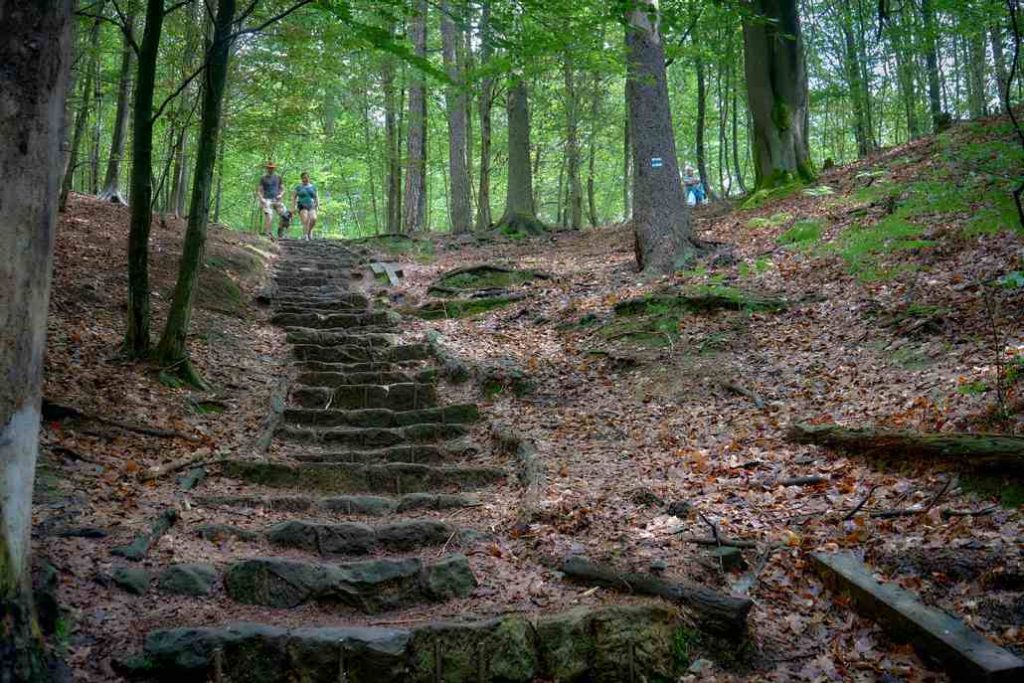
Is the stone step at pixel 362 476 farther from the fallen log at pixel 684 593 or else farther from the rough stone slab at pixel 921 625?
the rough stone slab at pixel 921 625

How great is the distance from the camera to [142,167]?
7.65m

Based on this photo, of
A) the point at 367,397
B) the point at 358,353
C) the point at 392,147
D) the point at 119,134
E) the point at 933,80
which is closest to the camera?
the point at 367,397

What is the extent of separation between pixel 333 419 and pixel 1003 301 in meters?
6.92

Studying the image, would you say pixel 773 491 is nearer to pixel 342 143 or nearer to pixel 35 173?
pixel 35 173

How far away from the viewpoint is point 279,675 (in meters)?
3.55

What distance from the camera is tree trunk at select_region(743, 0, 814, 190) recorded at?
14.5 m

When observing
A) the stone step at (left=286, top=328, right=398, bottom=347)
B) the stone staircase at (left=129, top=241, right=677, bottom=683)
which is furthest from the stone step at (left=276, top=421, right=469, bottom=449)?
the stone step at (left=286, top=328, right=398, bottom=347)

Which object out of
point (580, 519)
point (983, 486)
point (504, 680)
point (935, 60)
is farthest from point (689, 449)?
point (935, 60)

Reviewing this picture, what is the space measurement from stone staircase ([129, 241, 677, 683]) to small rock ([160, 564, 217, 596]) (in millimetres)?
80

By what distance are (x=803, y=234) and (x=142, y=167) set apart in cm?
916

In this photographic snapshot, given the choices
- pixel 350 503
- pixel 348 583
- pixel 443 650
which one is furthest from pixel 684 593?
pixel 350 503

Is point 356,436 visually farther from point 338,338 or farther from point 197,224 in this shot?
point 338,338

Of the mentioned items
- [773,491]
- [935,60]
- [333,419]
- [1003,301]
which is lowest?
[773,491]

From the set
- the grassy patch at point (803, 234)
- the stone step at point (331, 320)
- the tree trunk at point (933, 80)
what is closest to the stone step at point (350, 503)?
the stone step at point (331, 320)
